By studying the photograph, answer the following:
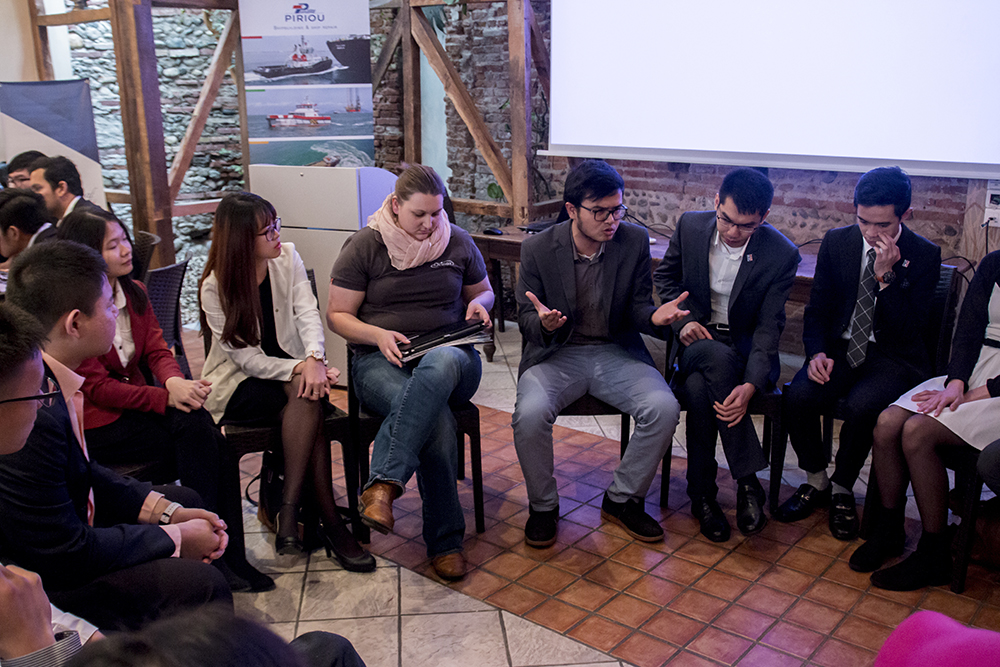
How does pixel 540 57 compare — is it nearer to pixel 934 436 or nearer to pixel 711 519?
pixel 711 519

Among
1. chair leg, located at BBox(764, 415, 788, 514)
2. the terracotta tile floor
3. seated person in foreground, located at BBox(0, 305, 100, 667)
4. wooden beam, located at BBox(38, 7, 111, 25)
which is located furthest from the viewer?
wooden beam, located at BBox(38, 7, 111, 25)

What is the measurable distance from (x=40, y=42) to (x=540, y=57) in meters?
3.91

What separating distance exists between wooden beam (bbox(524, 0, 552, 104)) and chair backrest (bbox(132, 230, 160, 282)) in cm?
276

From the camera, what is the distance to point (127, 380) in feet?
8.70

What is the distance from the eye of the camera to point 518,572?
9.06ft

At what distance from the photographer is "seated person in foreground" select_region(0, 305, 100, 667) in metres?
1.21

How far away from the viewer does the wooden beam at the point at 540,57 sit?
5359mm

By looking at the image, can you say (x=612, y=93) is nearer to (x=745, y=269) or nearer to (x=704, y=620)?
(x=745, y=269)

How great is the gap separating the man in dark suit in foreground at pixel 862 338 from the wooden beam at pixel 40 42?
5998 mm

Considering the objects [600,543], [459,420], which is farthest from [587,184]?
[600,543]

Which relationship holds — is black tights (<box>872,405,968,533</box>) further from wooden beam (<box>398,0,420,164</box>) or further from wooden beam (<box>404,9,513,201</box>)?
wooden beam (<box>398,0,420,164</box>)

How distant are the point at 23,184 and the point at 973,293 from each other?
4301 millimetres

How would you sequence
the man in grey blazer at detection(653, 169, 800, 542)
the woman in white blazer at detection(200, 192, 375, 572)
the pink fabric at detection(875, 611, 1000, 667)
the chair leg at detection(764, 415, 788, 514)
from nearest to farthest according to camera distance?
the pink fabric at detection(875, 611, 1000, 667), the woman in white blazer at detection(200, 192, 375, 572), the man in grey blazer at detection(653, 169, 800, 542), the chair leg at detection(764, 415, 788, 514)

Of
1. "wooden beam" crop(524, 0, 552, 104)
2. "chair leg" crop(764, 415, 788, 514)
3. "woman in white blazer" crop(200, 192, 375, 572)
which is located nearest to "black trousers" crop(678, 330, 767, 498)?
"chair leg" crop(764, 415, 788, 514)
